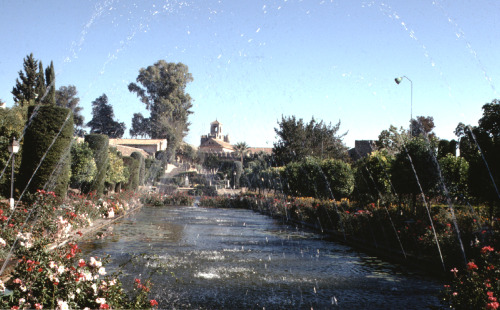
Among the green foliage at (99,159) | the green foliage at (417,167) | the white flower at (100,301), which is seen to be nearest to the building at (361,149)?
the green foliage at (99,159)

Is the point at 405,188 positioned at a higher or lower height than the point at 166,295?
higher

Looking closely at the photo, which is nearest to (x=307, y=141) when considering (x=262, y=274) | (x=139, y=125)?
(x=262, y=274)

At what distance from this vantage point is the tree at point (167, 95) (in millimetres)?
64875

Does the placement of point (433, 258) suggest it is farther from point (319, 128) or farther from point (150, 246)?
point (319, 128)

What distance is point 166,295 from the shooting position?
19.5 ft

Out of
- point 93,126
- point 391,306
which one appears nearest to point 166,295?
point 391,306

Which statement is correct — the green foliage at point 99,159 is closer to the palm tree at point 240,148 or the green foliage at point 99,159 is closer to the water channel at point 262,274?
the water channel at point 262,274

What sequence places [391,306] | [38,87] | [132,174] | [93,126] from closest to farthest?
[391,306]
[132,174]
[38,87]
[93,126]

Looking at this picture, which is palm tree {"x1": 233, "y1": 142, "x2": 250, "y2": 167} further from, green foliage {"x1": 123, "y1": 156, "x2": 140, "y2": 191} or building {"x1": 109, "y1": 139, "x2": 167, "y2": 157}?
green foliage {"x1": 123, "y1": 156, "x2": 140, "y2": 191}

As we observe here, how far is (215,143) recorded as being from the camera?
115688mm

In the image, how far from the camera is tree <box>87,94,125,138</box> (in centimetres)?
7231

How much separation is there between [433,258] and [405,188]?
170 inches

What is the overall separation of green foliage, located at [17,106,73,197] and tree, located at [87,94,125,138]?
59.8 meters

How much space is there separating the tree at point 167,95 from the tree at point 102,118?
9488 millimetres
